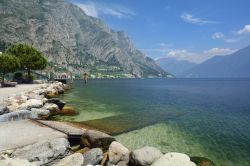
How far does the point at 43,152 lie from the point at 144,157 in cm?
722

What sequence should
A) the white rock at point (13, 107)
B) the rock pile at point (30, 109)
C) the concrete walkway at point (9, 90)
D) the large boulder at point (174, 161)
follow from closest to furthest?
the large boulder at point (174, 161)
the rock pile at point (30, 109)
the white rock at point (13, 107)
the concrete walkway at point (9, 90)

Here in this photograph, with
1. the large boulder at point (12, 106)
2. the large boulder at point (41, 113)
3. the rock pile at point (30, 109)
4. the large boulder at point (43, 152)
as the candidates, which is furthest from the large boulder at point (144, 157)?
the large boulder at point (12, 106)

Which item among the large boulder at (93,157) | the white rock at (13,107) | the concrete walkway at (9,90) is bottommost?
the large boulder at (93,157)

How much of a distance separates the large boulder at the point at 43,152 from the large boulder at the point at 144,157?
528 cm

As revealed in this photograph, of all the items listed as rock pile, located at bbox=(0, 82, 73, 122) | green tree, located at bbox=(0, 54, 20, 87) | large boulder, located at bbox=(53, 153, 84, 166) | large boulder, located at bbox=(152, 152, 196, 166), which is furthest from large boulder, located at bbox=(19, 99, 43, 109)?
green tree, located at bbox=(0, 54, 20, 87)

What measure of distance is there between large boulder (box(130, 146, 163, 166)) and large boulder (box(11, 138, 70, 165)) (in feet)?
17.3

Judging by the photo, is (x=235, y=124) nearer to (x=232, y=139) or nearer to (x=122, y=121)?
(x=232, y=139)

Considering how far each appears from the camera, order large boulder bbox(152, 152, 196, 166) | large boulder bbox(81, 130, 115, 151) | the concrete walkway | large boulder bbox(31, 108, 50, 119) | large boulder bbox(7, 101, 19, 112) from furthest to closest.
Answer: the concrete walkway
large boulder bbox(7, 101, 19, 112)
large boulder bbox(31, 108, 50, 119)
large boulder bbox(81, 130, 115, 151)
large boulder bbox(152, 152, 196, 166)

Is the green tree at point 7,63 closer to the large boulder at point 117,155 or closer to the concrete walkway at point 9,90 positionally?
the concrete walkway at point 9,90

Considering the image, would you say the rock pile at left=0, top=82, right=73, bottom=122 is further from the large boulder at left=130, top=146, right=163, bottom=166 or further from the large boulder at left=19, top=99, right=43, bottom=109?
the large boulder at left=130, top=146, right=163, bottom=166

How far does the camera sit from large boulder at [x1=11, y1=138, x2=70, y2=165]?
659 inches

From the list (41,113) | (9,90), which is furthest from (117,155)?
(9,90)

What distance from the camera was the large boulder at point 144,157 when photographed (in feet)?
53.1

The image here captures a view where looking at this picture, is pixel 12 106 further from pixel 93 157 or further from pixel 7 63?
pixel 7 63
